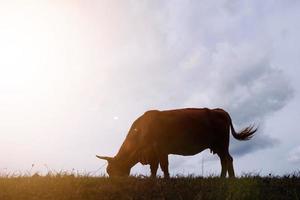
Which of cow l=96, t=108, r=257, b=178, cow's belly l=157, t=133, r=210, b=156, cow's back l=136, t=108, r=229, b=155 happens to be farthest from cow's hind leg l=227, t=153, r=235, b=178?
cow's belly l=157, t=133, r=210, b=156

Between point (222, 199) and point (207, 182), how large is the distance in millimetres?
1796

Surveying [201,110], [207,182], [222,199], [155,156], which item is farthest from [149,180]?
[201,110]

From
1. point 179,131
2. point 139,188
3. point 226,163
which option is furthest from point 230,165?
point 139,188

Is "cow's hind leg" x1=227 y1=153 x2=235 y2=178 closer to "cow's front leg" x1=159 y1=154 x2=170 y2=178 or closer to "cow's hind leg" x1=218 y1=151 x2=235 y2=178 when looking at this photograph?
"cow's hind leg" x1=218 y1=151 x2=235 y2=178

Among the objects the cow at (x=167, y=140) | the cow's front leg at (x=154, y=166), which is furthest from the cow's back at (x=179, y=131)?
the cow's front leg at (x=154, y=166)

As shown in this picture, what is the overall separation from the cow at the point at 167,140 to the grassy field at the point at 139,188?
21.6ft

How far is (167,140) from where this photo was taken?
66.2 feet

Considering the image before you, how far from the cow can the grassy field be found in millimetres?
6585

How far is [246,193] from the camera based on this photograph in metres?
11.8

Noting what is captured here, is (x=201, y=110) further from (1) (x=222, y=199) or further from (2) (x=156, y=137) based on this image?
(1) (x=222, y=199)

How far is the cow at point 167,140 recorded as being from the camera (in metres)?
20.1

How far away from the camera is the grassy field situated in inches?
443

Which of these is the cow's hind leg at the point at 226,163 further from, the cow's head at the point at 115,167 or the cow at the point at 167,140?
the cow's head at the point at 115,167

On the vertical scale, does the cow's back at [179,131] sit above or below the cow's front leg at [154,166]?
above
